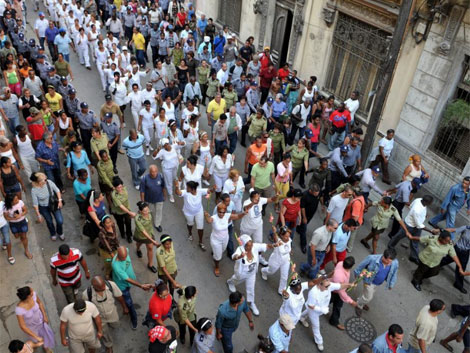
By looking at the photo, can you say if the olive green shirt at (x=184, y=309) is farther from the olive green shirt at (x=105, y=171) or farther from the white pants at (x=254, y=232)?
the olive green shirt at (x=105, y=171)

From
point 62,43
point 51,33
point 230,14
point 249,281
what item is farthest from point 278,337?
point 230,14

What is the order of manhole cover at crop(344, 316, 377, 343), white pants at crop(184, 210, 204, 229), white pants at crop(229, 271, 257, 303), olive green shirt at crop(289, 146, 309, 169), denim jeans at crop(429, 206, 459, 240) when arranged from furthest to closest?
olive green shirt at crop(289, 146, 309, 169) → denim jeans at crop(429, 206, 459, 240) → white pants at crop(184, 210, 204, 229) → manhole cover at crop(344, 316, 377, 343) → white pants at crop(229, 271, 257, 303)

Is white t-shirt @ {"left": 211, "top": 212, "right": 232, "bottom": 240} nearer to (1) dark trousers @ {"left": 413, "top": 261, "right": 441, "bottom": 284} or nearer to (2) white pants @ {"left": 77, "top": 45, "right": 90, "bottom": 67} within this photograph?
(1) dark trousers @ {"left": 413, "top": 261, "right": 441, "bottom": 284}

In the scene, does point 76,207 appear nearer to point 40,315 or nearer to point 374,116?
point 40,315

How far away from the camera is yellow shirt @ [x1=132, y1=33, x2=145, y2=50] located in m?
14.7

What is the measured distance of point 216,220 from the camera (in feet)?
23.6

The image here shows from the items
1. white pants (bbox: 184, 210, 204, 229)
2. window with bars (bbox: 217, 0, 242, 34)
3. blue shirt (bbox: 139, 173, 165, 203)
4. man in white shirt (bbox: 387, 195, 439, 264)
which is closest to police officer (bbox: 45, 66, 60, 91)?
blue shirt (bbox: 139, 173, 165, 203)

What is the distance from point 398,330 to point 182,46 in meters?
11.7

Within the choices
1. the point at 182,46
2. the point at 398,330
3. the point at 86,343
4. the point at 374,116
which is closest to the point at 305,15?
the point at 182,46

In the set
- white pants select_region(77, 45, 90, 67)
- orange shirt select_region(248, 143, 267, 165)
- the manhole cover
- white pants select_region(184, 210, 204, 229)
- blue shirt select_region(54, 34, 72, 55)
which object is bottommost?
the manhole cover

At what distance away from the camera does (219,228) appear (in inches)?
287

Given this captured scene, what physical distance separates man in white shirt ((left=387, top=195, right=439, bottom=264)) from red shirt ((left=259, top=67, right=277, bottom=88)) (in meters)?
6.18

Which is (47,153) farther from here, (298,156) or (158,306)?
(298,156)

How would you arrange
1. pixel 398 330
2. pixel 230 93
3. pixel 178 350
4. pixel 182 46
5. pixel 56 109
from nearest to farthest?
pixel 398 330
pixel 178 350
pixel 56 109
pixel 230 93
pixel 182 46
